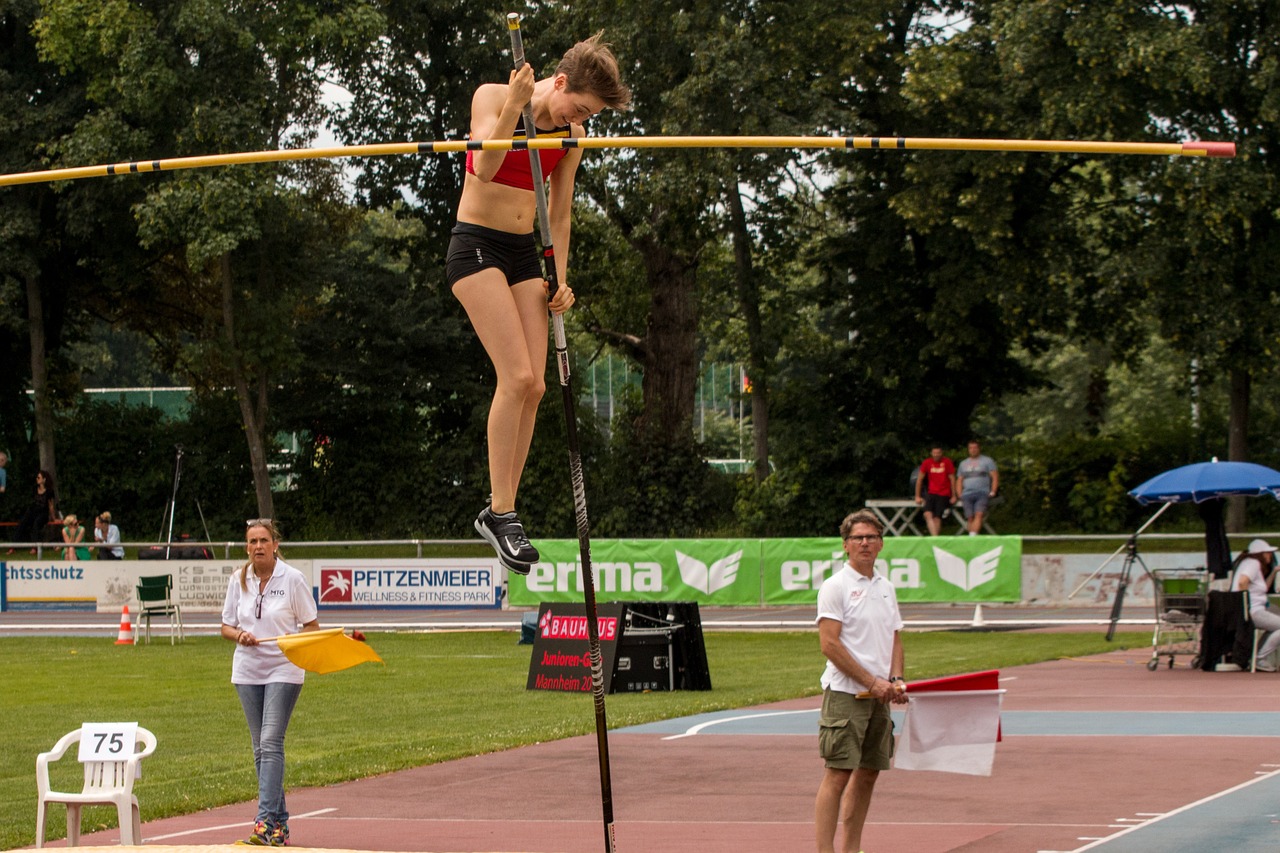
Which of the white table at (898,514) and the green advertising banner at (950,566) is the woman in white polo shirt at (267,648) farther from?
the white table at (898,514)

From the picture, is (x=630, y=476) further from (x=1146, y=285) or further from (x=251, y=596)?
(x=251, y=596)

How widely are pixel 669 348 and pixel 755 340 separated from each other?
187 centimetres

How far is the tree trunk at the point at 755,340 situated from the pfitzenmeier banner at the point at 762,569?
950 centimetres

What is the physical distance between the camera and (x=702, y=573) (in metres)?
22.7

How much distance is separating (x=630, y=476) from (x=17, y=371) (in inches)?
578

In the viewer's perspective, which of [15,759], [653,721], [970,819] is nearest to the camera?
[970,819]

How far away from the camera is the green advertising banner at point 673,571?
22.6 m

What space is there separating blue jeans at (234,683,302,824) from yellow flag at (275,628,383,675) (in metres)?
1.93

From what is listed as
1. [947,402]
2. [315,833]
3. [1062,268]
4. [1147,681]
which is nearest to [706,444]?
[947,402]

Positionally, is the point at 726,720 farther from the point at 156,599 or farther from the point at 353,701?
the point at 156,599

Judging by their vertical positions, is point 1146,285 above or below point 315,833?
above

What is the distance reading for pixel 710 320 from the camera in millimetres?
37250

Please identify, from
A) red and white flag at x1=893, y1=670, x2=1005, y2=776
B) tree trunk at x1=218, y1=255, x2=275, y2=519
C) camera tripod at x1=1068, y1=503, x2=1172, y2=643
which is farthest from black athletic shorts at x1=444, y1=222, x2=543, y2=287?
tree trunk at x1=218, y1=255, x2=275, y2=519

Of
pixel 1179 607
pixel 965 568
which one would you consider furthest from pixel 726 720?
pixel 965 568
